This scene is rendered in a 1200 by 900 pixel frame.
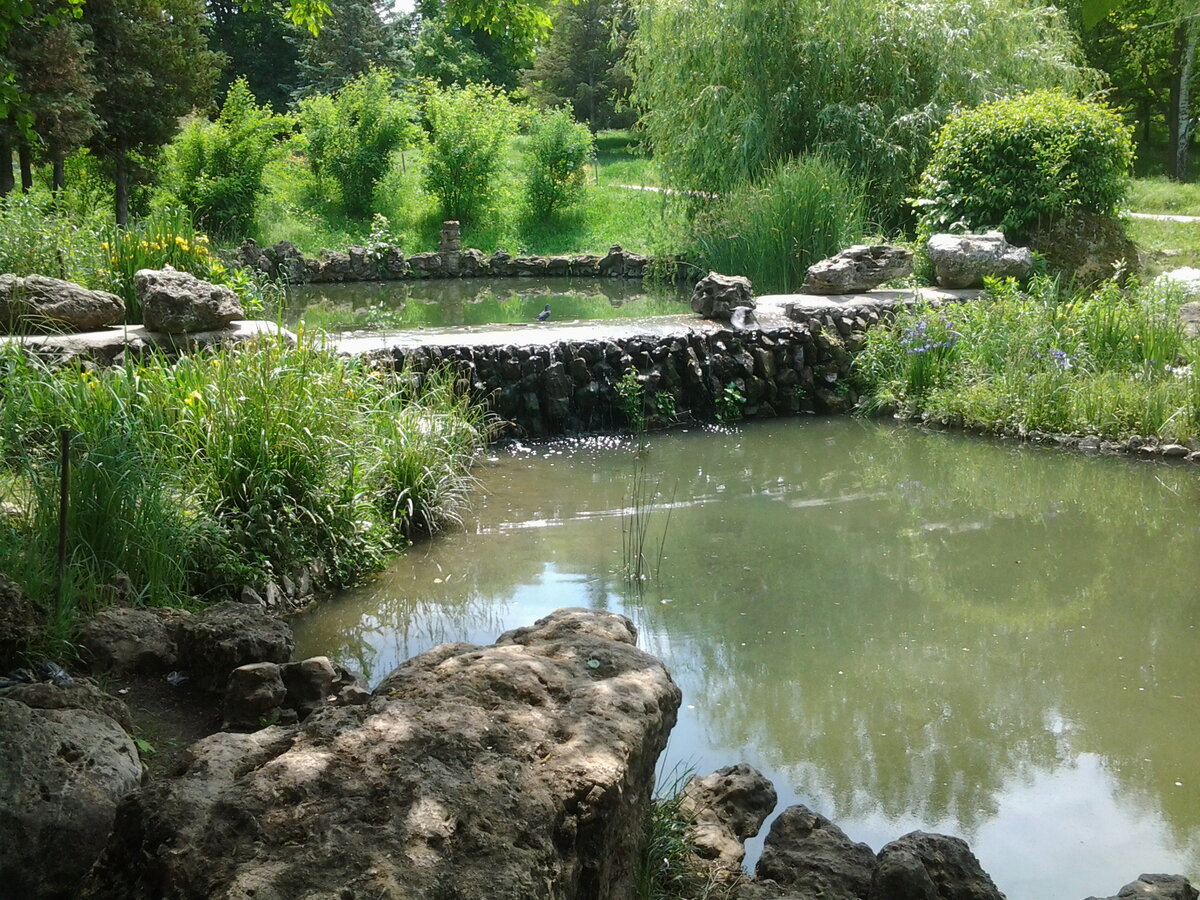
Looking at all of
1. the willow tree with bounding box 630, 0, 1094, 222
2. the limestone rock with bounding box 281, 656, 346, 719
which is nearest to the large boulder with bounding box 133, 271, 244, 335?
the limestone rock with bounding box 281, 656, 346, 719

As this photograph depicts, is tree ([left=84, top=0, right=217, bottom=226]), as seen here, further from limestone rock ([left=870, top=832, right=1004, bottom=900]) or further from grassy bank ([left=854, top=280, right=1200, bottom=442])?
limestone rock ([left=870, top=832, right=1004, bottom=900])

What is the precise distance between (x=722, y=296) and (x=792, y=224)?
2.68 metres

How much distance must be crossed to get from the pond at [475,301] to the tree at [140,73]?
4033mm

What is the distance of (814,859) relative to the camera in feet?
10.4

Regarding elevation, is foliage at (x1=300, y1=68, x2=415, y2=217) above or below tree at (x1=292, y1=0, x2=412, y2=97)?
below

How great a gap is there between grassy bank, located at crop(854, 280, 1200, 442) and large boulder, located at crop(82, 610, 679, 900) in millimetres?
6750

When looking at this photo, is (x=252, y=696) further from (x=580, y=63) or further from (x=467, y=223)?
(x=580, y=63)

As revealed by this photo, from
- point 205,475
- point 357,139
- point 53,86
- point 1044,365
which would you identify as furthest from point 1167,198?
point 205,475

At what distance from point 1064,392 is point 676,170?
30.7ft

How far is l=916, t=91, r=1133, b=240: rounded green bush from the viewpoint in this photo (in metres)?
12.5

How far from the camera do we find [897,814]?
3.78 m

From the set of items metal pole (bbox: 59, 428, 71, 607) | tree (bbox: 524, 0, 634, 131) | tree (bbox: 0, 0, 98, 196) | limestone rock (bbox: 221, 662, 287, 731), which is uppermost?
tree (bbox: 524, 0, 634, 131)

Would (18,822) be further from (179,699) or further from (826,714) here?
(826,714)

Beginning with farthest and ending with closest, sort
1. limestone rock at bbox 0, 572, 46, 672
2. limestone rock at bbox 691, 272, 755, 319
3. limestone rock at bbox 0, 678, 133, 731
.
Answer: limestone rock at bbox 691, 272, 755, 319 → limestone rock at bbox 0, 572, 46, 672 → limestone rock at bbox 0, 678, 133, 731
